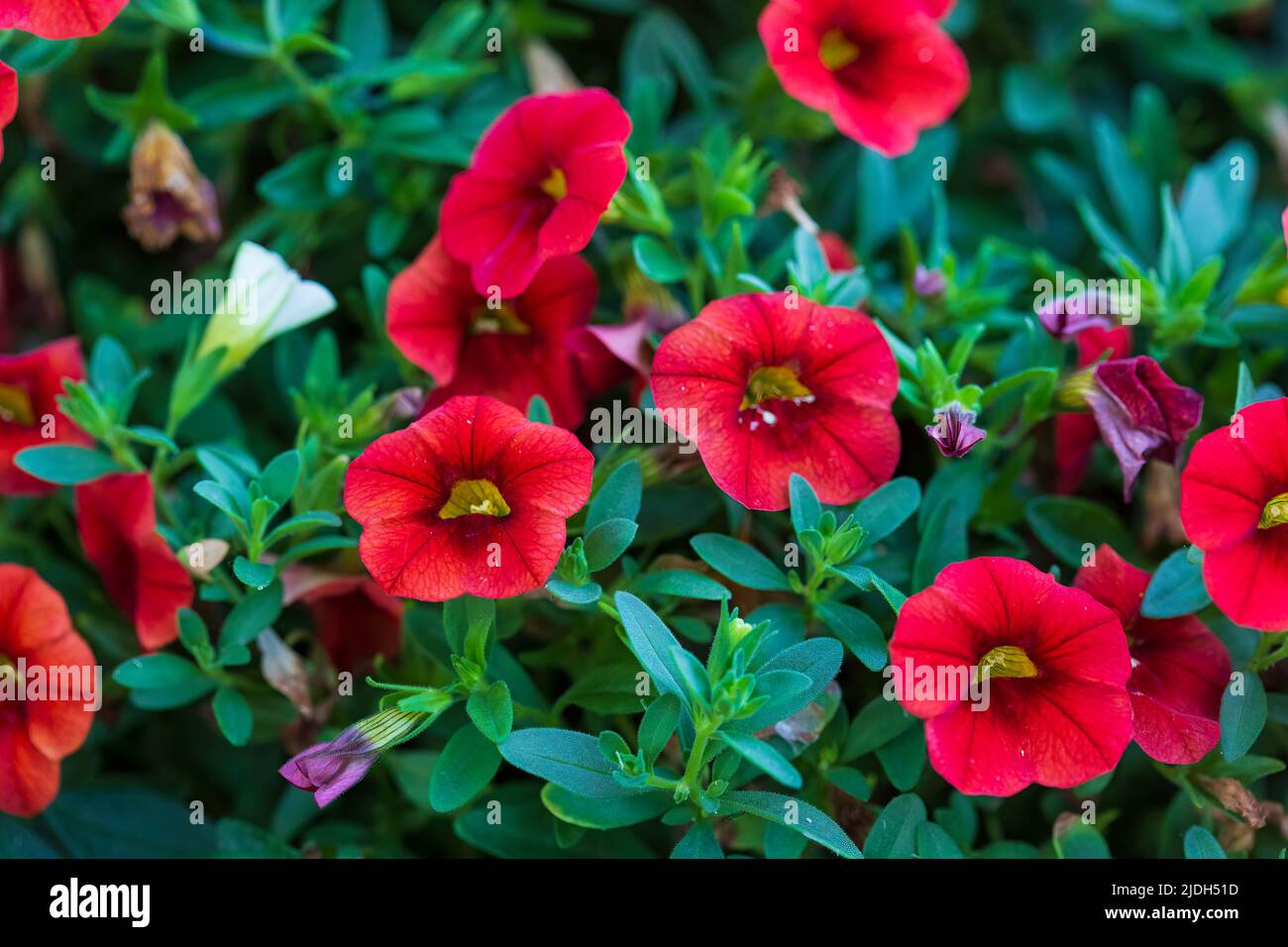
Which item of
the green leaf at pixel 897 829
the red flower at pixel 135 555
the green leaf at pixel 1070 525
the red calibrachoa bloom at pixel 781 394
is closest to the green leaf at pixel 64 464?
the red flower at pixel 135 555

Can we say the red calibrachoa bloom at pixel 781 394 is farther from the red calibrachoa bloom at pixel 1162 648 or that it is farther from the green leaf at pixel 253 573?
the green leaf at pixel 253 573

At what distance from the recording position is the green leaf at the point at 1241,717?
93 centimetres

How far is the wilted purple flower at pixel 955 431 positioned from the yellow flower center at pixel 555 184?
383 mm

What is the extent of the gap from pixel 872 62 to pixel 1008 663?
0.62 meters

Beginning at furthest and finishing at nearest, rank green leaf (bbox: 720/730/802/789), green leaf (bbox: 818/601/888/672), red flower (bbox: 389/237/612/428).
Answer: red flower (bbox: 389/237/612/428), green leaf (bbox: 818/601/888/672), green leaf (bbox: 720/730/802/789)

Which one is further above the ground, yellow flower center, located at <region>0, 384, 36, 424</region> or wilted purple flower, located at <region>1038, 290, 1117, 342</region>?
wilted purple flower, located at <region>1038, 290, 1117, 342</region>

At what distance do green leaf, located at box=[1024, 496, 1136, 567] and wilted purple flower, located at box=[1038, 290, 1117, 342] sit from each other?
0.15 metres

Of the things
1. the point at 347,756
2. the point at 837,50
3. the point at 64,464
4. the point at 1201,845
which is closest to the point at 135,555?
the point at 64,464

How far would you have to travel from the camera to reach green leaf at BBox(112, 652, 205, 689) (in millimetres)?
978

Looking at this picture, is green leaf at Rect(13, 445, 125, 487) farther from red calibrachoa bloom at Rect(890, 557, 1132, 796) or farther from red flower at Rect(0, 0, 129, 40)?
red calibrachoa bloom at Rect(890, 557, 1132, 796)

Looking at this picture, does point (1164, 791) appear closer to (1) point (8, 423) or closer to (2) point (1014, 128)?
(2) point (1014, 128)

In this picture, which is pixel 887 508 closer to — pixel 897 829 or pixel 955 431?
pixel 955 431

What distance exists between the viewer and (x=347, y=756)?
Result: 0.90 meters

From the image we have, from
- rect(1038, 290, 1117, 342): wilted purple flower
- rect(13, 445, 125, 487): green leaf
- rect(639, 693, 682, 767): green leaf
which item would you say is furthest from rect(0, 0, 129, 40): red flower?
rect(1038, 290, 1117, 342): wilted purple flower
